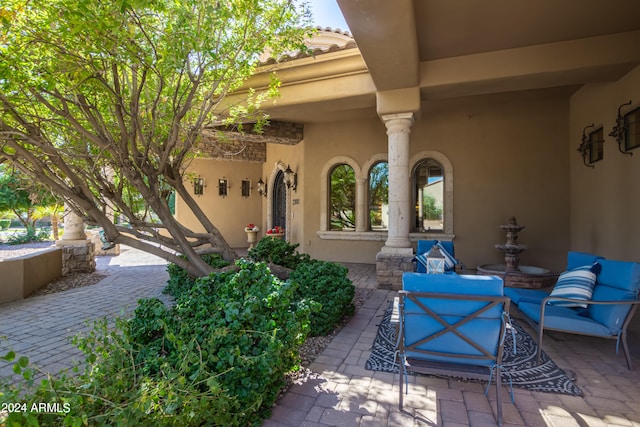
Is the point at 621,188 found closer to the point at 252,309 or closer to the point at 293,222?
the point at 252,309

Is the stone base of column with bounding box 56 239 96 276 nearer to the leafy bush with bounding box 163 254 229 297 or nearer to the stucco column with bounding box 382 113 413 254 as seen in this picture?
the leafy bush with bounding box 163 254 229 297

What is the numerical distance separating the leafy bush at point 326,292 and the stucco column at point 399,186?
1.63 m

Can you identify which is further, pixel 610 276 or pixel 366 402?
pixel 610 276

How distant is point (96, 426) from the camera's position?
1.40m

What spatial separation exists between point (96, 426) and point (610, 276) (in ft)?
12.8

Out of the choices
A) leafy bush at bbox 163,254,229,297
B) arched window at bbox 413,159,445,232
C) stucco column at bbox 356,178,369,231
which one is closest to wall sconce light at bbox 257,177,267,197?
stucco column at bbox 356,178,369,231

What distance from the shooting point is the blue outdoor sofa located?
2637mm

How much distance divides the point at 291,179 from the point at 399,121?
428 centimetres

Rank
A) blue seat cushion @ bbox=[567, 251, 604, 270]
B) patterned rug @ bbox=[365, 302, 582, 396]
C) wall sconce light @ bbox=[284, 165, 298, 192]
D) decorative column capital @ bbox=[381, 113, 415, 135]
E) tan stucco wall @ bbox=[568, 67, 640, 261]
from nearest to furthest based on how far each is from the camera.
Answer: patterned rug @ bbox=[365, 302, 582, 396]
blue seat cushion @ bbox=[567, 251, 604, 270]
tan stucco wall @ bbox=[568, 67, 640, 261]
decorative column capital @ bbox=[381, 113, 415, 135]
wall sconce light @ bbox=[284, 165, 298, 192]

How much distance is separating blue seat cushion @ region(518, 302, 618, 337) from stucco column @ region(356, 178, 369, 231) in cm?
480

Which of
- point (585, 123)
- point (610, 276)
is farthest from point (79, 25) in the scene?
point (585, 123)

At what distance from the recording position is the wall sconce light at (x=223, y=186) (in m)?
11.0

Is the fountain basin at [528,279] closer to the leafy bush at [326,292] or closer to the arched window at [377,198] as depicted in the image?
the leafy bush at [326,292]

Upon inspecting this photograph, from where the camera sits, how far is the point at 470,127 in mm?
6848
